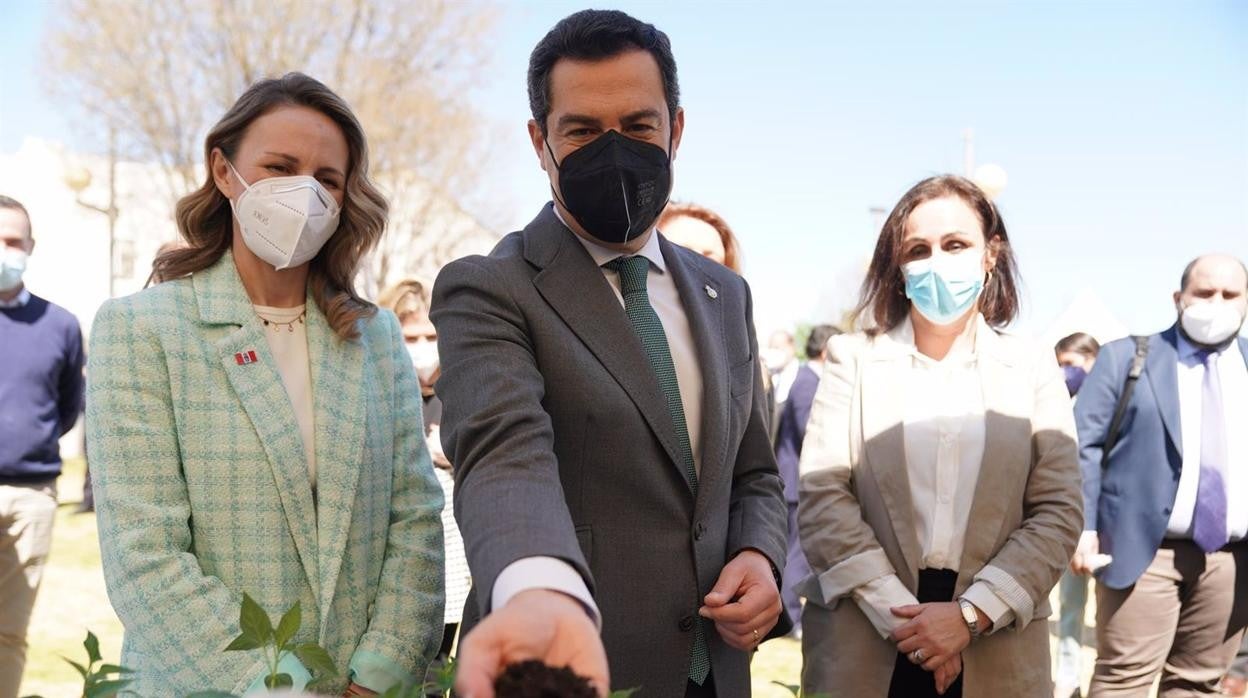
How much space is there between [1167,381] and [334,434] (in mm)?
4221

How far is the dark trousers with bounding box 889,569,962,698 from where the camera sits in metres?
3.26

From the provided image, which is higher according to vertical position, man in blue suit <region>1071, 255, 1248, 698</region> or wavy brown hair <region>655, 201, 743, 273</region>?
wavy brown hair <region>655, 201, 743, 273</region>

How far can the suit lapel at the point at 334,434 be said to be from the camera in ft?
7.86

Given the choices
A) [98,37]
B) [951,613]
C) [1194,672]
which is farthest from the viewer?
[98,37]

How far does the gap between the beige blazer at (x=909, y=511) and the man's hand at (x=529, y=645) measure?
208 centimetres

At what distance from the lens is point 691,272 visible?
2.46 meters

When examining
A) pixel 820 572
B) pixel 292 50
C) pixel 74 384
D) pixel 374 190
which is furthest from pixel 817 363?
pixel 292 50

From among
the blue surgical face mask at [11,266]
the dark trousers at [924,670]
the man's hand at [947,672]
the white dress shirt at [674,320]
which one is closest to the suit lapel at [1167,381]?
the dark trousers at [924,670]

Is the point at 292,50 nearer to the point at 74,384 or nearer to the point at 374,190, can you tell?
the point at 74,384

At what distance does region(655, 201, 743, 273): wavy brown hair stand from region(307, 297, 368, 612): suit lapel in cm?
227

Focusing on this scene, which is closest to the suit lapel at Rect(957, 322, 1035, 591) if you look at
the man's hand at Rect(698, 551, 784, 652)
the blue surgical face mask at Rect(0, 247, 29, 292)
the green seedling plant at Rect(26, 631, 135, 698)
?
the man's hand at Rect(698, 551, 784, 652)

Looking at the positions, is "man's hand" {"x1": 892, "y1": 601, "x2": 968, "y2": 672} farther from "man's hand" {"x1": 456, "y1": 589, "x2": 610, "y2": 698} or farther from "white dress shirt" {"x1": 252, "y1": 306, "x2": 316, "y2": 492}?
"man's hand" {"x1": 456, "y1": 589, "x2": 610, "y2": 698}

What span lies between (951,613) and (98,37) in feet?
56.9

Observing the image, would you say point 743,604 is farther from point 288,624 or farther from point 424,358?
point 424,358
